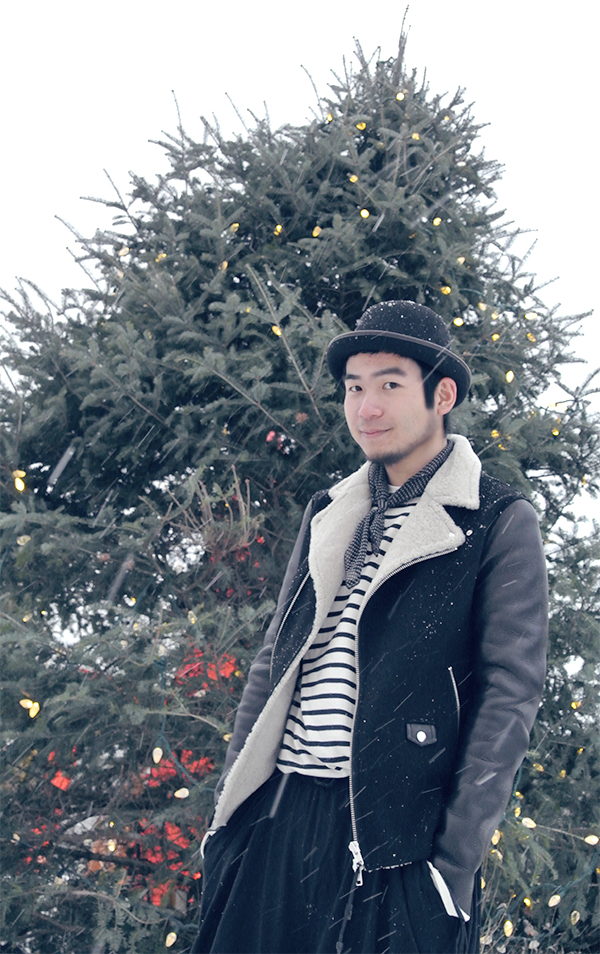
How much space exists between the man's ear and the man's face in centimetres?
1

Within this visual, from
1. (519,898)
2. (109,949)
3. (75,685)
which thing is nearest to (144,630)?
(75,685)

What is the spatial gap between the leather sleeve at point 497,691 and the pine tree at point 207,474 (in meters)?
1.47

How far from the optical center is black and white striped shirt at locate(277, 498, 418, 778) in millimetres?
1839

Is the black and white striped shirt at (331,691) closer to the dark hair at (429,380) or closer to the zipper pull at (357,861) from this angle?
the zipper pull at (357,861)

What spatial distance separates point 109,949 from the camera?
10.1ft

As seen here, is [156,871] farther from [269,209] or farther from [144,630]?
[269,209]

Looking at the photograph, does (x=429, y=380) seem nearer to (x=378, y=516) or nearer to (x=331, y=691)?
(x=378, y=516)

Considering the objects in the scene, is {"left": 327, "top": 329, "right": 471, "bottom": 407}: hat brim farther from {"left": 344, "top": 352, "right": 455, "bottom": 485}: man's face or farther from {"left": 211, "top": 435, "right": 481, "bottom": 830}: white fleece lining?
{"left": 211, "top": 435, "right": 481, "bottom": 830}: white fleece lining

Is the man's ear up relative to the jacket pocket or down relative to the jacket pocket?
up

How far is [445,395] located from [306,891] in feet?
4.47

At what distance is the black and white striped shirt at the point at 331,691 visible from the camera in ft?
6.03

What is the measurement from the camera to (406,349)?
2.01 metres

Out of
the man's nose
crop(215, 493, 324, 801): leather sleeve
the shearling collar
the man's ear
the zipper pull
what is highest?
the man's ear

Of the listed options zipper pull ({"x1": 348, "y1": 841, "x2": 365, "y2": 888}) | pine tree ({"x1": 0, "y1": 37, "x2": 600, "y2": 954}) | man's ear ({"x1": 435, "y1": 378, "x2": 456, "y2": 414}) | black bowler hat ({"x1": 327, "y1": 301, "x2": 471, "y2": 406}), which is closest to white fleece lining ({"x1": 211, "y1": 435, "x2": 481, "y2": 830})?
man's ear ({"x1": 435, "y1": 378, "x2": 456, "y2": 414})
